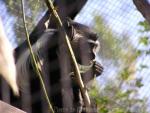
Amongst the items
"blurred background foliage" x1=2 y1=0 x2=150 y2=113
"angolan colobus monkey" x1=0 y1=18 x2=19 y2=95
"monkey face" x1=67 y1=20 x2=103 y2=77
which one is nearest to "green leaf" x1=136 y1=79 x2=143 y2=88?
"blurred background foliage" x1=2 y1=0 x2=150 y2=113

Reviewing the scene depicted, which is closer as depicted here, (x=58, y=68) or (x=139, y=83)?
(x=58, y=68)

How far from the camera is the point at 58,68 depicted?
0.90 metres

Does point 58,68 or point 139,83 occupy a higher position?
point 58,68

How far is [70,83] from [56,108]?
6 centimetres

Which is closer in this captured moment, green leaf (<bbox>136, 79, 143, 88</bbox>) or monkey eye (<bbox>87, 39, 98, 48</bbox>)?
monkey eye (<bbox>87, 39, 98, 48</bbox>)

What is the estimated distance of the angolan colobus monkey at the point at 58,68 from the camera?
2.87 ft

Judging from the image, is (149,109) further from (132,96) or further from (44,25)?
(44,25)

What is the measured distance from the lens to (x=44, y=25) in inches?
37.2

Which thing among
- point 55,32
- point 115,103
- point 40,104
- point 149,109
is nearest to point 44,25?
point 55,32

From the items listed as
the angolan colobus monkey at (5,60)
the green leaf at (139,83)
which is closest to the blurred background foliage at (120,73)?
the green leaf at (139,83)

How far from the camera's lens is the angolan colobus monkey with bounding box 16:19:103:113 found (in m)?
0.87

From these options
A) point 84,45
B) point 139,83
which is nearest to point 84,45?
point 84,45

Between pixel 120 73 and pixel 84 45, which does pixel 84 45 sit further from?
pixel 120 73

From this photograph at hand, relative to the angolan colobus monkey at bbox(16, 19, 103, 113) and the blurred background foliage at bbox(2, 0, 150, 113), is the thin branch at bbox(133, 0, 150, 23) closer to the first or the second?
the angolan colobus monkey at bbox(16, 19, 103, 113)
